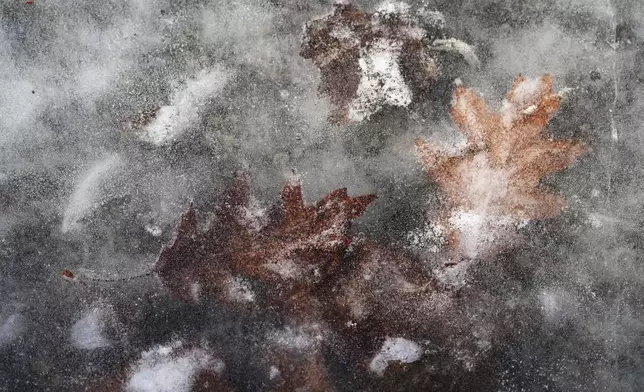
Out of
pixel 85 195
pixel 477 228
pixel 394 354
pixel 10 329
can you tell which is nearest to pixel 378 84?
pixel 477 228

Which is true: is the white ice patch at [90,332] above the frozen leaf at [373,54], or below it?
below

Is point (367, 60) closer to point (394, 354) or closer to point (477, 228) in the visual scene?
point (477, 228)

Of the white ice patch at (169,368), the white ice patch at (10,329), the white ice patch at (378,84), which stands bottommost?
the white ice patch at (169,368)

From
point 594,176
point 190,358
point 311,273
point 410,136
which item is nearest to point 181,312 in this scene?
point 190,358

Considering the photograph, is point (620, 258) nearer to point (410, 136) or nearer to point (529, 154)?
point (529, 154)

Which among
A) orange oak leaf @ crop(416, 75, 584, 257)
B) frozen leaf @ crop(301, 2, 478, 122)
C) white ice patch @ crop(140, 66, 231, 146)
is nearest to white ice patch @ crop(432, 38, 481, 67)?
frozen leaf @ crop(301, 2, 478, 122)

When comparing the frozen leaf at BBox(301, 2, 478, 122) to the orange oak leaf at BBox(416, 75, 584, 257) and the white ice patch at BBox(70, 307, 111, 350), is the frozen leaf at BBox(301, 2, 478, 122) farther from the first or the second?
the white ice patch at BBox(70, 307, 111, 350)

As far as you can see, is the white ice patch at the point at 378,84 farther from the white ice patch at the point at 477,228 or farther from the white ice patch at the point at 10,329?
the white ice patch at the point at 10,329

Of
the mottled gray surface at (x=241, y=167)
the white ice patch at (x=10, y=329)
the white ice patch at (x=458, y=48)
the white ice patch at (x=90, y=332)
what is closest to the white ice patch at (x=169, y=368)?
the mottled gray surface at (x=241, y=167)
